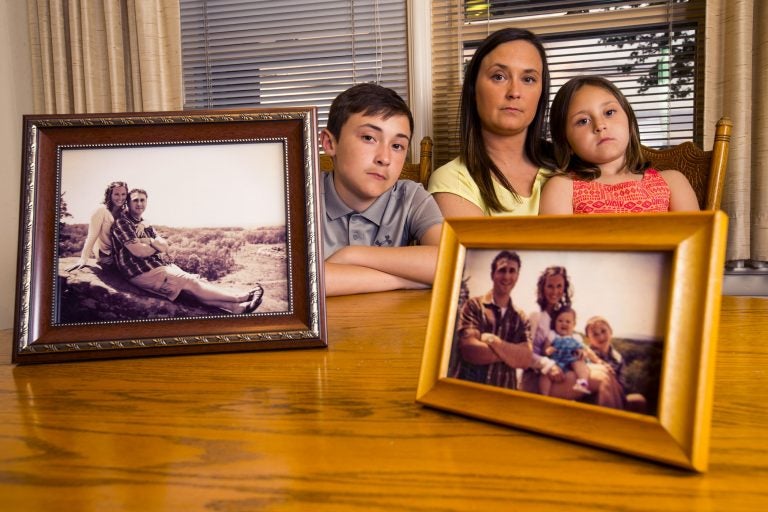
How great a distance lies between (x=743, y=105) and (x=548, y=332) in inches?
80.4

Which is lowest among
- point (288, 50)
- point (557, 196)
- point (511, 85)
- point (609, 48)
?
point (557, 196)

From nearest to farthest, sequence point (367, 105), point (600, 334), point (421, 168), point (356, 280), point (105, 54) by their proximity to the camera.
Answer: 1. point (600, 334)
2. point (356, 280)
3. point (367, 105)
4. point (421, 168)
5. point (105, 54)

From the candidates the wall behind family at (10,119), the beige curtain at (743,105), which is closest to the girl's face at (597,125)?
the beige curtain at (743,105)

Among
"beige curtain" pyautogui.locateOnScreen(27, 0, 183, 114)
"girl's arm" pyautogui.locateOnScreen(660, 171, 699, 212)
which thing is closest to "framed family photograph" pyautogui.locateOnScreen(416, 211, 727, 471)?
"girl's arm" pyautogui.locateOnScreen(660, 171, 699, 212)

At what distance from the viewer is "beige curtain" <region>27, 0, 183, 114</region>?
2.58 metres

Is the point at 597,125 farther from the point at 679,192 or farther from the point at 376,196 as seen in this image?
the point at 376,196

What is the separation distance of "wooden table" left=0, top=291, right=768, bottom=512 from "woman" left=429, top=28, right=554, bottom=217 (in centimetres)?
136

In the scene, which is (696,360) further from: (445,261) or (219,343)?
(219,343)

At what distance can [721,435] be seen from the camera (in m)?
0.37

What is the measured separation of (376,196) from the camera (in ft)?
5.48

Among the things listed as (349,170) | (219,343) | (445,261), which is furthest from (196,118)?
(349,170)

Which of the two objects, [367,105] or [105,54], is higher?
[105,54]

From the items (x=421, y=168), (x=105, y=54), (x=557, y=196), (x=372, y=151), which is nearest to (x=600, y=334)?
(x=372, y=151)

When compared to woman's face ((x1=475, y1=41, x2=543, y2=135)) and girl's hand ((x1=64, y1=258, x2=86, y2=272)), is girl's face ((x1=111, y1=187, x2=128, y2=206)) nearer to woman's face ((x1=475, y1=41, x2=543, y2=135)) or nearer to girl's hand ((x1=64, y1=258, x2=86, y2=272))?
girl's hand ((x1=64, y1=258, x2=86, y2=272))
